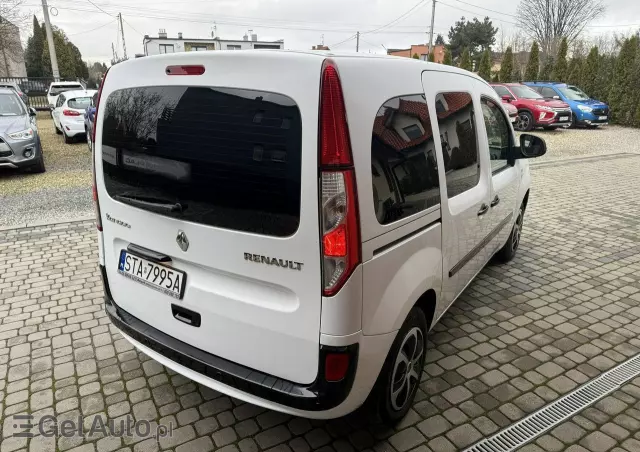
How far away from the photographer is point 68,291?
4230mm

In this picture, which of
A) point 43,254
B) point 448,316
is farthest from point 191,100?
point 43,254

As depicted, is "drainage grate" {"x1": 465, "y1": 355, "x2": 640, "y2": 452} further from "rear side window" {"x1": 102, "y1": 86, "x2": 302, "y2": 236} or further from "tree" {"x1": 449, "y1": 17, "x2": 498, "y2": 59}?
"tree" {"x1": 449, "y1": 17, "x2": 498, "y2": 59}

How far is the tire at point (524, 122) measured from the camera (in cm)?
1712

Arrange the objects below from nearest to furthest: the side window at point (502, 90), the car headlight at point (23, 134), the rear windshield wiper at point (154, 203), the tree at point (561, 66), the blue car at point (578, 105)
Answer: the rear windshield wiper at point (154, 203) < the car headlight at point (23, 134) < the side window at point (502, 90) < the blue car at point (578, 105) < the tree at point (561, 66)

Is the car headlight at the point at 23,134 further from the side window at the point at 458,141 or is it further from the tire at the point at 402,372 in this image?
the tire at the point at 402,372

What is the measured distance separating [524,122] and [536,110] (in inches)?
27.6

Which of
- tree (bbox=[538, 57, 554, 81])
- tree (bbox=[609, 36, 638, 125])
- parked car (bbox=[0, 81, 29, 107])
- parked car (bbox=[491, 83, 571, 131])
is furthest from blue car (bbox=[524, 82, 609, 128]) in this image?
parked car (bbox=[0, 81, 29, 107])

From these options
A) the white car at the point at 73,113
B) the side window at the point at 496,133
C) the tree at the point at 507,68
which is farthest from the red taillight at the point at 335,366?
the tree at the point at 507,68

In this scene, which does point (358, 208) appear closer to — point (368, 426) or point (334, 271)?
point (334, 271)

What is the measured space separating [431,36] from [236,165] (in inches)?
1563

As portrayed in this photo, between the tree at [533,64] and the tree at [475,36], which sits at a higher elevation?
the tree at [475,36]

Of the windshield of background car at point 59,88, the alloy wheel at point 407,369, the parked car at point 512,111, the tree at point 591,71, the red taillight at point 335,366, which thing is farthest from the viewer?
the tree at point 591,71

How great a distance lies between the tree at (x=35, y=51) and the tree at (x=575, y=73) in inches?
1923

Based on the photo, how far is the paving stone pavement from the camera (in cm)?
250
